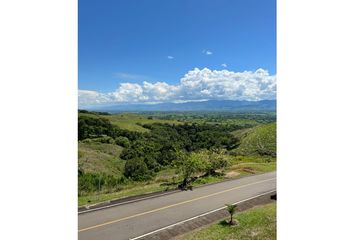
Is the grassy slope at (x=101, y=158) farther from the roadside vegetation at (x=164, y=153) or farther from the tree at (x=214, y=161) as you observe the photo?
the tree at (x=214, y=161)

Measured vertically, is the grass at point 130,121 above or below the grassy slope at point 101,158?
above

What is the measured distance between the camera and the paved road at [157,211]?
10.3 feet

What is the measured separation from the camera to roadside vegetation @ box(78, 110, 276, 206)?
18.6ft

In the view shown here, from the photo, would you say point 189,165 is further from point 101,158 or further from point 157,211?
point 101,158

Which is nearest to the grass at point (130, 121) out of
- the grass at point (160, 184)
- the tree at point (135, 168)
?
the tree at point (135, 168)

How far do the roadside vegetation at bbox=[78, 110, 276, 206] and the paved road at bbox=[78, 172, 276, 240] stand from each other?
1.39ft

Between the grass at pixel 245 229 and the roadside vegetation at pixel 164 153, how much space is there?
1.32 meters

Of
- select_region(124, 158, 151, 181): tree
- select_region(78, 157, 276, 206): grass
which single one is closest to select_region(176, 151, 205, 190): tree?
select_region(78, 157, 276, 206): grass

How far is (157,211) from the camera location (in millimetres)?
3732

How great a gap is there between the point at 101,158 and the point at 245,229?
35.6ft

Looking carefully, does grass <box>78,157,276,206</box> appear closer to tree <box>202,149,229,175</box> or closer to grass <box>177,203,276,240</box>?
tree <box>202,149,229,175</box>

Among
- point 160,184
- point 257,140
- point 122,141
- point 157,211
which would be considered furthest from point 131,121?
point 157,211
